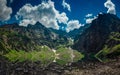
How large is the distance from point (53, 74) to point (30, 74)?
13831mm

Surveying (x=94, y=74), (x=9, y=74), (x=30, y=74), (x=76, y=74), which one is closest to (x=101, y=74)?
(x=94, y=74)

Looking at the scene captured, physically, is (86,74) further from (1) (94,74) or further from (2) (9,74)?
(2) (9,74)

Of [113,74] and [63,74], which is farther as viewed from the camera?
[63,74]

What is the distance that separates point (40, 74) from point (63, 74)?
1420 cm

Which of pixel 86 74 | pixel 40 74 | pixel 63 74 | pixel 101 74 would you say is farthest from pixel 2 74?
pixel 101 74

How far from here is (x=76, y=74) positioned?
13212 cm

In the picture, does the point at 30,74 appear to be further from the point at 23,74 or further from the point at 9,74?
the point at 9,74

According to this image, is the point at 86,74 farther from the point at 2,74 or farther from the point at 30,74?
the point at 2,74

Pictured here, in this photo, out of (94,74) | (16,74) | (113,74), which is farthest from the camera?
(16,74)

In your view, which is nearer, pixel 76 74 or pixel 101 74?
pixel 101 74

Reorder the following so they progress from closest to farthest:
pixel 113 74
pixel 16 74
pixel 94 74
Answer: pixel 113 74 < pixel 94 74 < pixel 16 74

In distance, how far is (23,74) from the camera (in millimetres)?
135625

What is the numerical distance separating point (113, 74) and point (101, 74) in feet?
25.0

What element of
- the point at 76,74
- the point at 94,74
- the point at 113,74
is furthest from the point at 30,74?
the point at 113,74
